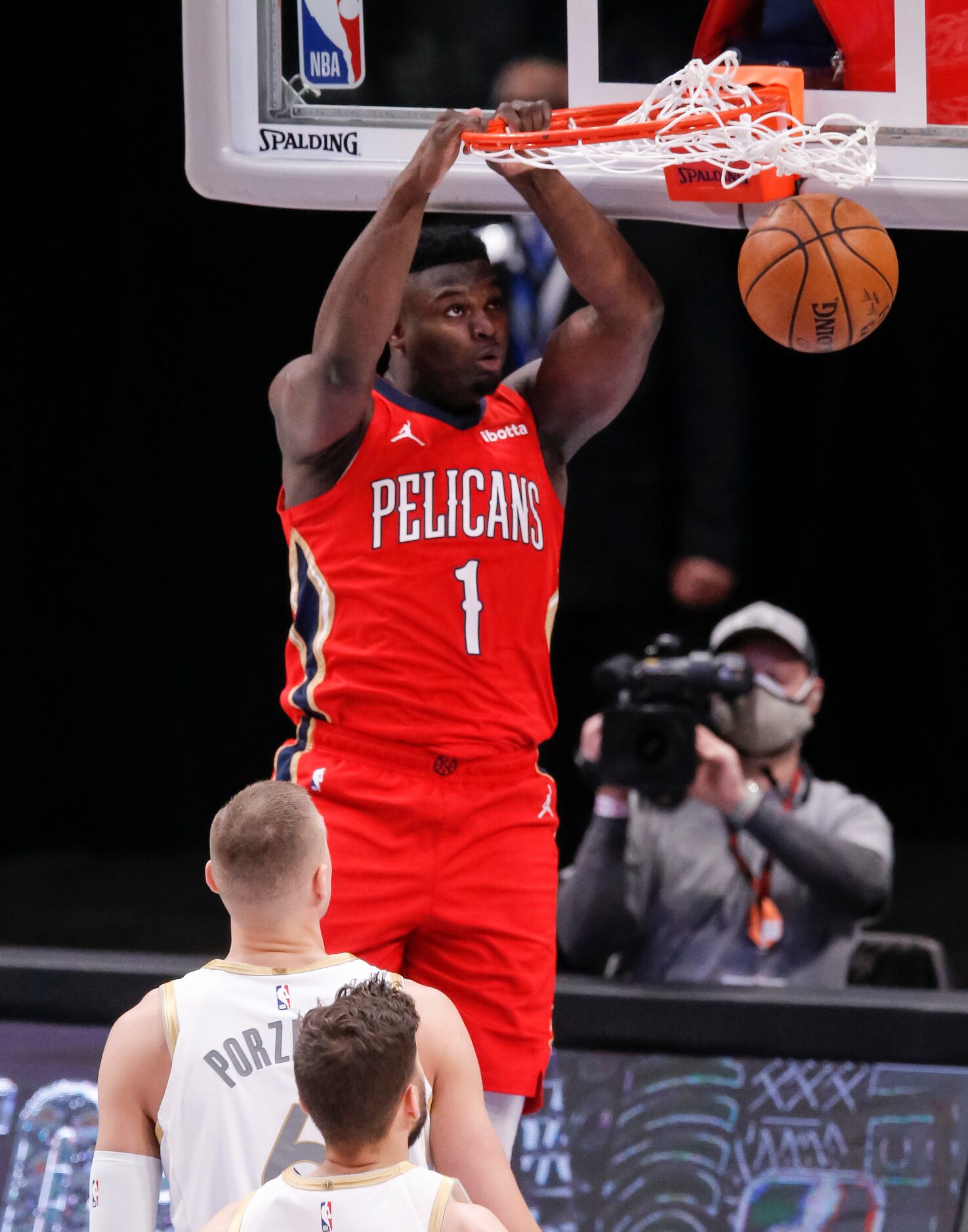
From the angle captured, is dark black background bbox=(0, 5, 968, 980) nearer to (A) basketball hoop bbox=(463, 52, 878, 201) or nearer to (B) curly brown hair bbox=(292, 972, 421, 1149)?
(A) basketball hoop bbox=(463, 52, 878, 201)

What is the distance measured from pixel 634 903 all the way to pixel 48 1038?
56.2 inches

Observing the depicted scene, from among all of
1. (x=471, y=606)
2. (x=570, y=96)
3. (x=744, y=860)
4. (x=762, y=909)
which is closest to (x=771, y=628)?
(x=744, y=860)

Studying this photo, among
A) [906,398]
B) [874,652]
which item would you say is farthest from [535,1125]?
[906,398]

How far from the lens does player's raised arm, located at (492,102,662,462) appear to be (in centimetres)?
265

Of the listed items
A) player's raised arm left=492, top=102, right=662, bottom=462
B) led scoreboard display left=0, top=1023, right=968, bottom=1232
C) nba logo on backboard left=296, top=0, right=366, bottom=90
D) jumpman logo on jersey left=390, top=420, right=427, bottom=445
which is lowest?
led scoreboard display left=0, top=1023, right=968, bottom=1232

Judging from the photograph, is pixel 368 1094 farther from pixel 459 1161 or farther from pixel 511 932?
pixel 511 932

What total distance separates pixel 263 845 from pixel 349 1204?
489mm

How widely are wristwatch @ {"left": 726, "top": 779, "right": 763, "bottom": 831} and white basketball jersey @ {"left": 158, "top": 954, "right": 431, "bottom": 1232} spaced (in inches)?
75.7

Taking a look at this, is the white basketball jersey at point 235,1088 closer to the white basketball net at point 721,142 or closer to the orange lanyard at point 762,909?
the white basketball net at point 721,142

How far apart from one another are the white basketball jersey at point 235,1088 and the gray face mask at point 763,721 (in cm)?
229

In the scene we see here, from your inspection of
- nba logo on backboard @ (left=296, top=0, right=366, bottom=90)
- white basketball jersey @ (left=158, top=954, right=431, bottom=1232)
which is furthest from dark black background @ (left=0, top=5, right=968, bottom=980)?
white basketball jersey @ (left=158, top=954, right=431, bottom=1232)

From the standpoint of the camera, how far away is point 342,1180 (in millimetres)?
1556

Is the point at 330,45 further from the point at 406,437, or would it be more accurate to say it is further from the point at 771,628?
the point at 771,628

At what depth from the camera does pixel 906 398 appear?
213 inches
